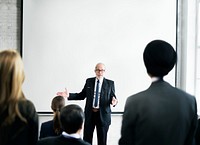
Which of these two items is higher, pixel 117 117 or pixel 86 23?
pixel 86 23

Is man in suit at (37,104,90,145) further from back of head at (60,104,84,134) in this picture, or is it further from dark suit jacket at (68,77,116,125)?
dark suit jacket at (68,77,116,125)

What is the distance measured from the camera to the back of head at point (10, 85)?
159 cm

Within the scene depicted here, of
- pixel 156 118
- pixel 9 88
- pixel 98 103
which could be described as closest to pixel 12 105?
pixel 9 88

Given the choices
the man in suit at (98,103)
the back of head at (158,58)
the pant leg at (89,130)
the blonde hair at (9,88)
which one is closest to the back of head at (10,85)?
the blonde hair at (9,88)

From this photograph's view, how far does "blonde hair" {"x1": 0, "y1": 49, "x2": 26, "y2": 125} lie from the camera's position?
159 cm

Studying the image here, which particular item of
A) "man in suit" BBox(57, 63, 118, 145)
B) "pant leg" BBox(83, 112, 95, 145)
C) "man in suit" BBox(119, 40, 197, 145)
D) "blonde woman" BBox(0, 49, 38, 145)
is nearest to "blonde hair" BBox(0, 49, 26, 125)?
"blonde woman" BBox(0, 49, 38, 145)


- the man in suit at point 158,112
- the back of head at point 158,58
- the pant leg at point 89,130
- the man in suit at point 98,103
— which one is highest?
the back of head at point 158,58

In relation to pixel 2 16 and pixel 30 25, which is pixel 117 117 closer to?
pixel 30 25

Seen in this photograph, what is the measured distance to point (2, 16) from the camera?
4910mm

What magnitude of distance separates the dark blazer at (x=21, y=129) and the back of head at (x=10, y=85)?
30mm

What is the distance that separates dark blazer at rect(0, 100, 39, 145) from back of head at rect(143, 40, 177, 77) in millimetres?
646

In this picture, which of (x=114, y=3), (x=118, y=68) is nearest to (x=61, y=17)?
(x=114, y=3)

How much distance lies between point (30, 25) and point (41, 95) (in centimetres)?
110

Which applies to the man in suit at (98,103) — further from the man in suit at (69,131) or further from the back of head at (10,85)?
the back of head at (10,85)
